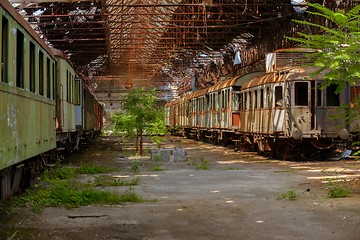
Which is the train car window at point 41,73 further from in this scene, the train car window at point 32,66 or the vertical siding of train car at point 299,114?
the vertical siding of train car at point 299,114

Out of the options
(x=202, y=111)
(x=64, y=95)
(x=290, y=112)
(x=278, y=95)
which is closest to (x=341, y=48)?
(x=64, y=95)

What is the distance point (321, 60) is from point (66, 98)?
28.2ft

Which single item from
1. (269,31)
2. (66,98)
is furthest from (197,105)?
(66,98)

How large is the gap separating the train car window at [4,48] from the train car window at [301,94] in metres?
14.1

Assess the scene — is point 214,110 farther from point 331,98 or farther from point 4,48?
point 4,48

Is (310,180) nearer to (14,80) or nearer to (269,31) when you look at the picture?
(14,80)

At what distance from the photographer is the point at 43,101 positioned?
1033 centimetres

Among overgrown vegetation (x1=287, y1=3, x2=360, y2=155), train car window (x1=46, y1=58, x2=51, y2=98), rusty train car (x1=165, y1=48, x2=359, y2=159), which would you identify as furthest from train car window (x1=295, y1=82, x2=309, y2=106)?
train car window (x1=46, y1=58, x2=51, y2=98)

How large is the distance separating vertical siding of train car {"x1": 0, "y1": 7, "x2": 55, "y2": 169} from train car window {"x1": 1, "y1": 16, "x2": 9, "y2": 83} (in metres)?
0.05

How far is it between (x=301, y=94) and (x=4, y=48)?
14.6 meters

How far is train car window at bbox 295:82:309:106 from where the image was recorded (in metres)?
19.5

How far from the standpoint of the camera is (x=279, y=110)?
19641 millimetres

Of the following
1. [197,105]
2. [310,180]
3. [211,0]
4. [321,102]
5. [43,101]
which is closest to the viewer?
[43,101]

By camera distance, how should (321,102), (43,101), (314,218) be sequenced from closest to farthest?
(314,218) → (43,101) → (321,102)
